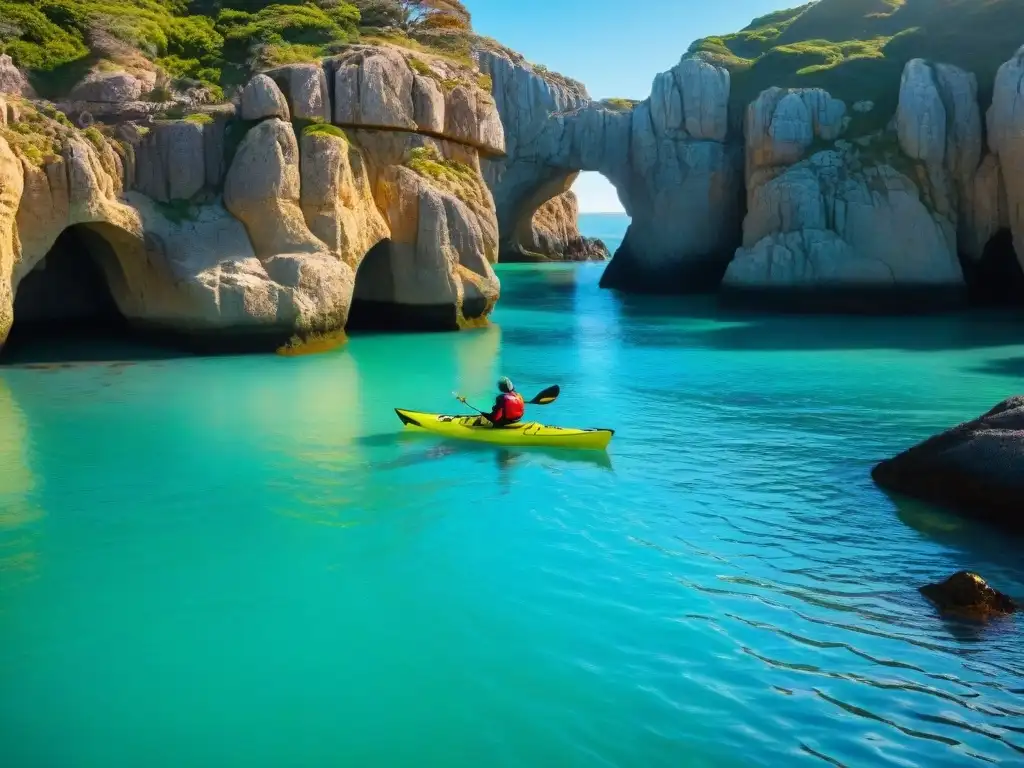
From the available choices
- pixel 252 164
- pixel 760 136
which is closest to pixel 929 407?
pixel 252 164

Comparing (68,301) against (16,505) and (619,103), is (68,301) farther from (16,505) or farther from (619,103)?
(619,103)

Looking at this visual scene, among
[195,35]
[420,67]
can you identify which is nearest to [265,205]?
[195,35]

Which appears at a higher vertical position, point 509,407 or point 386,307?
point 386,307

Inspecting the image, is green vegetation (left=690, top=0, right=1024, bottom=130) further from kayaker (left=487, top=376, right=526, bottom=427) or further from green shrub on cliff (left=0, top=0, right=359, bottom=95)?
kayaker (left=487, top=376, right=526, bottom=427)

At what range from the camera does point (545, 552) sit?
948 cm

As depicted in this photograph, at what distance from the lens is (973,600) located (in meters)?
7.74

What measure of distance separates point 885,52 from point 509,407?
33.2m

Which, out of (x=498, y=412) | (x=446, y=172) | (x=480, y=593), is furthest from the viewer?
(x=446, y=172)

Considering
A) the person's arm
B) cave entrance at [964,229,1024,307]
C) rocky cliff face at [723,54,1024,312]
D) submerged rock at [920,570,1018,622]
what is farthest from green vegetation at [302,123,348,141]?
cave entrance at [964,229,1024,307]

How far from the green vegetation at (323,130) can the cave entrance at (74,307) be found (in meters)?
5.73

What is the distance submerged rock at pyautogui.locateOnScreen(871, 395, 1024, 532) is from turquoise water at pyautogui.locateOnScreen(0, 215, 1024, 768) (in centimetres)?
50

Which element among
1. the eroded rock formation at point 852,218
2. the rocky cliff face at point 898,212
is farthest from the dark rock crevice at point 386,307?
the rocky cliff face at point 898,212

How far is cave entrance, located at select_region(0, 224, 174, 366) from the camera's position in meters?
22.5

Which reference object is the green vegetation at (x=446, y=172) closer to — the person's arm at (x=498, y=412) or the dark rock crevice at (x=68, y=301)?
the dark rock crevice at (x=68, y=301)
